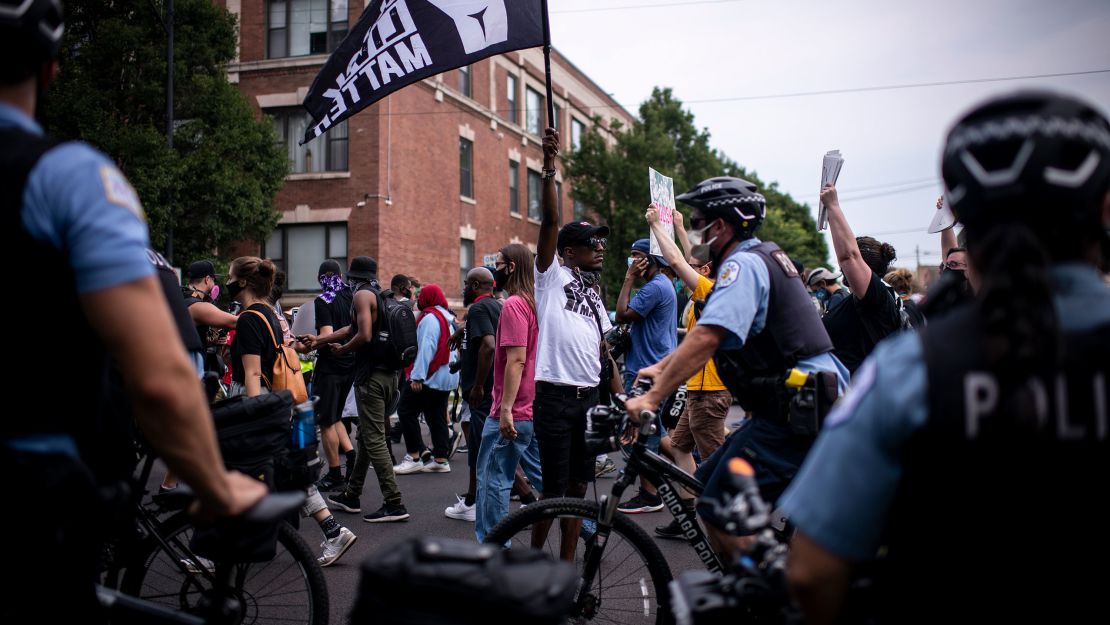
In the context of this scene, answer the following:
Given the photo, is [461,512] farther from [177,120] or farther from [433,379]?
[177,120]

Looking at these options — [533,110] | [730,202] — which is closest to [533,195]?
[533,110]

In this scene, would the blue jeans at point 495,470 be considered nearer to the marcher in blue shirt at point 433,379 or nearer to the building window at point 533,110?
the marcher in blue shirt at point 433,379

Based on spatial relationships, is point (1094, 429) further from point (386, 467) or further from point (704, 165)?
point (704, 165)

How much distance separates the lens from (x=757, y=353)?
11.3 ft

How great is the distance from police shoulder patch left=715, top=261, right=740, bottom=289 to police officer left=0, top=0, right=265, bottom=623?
2142 millimetres

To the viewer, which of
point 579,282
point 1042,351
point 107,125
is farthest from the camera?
point 107,125

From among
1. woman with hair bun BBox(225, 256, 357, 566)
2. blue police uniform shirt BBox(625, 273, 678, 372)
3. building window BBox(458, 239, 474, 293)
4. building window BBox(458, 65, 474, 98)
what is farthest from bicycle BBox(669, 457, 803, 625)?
building window BBox(458, 65, 474, 98)

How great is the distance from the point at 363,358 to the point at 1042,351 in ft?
20.4

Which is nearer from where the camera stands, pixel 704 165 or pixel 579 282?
pixel 579 282

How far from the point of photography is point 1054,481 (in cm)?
135

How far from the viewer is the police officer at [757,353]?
128 inches

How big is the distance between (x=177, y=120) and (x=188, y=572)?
17.4 m

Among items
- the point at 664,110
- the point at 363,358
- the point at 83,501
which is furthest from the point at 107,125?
the point at 664,110

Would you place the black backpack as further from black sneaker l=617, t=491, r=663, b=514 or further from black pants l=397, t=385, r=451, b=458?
black sneaker l=617, t=491, r=663, b=514
